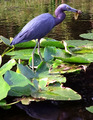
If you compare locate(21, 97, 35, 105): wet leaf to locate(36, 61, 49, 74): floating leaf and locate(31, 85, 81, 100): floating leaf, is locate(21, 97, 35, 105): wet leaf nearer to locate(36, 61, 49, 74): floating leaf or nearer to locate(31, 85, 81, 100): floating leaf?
locate(31, 85, 81, 100): floating leaf

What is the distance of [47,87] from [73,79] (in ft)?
1.42

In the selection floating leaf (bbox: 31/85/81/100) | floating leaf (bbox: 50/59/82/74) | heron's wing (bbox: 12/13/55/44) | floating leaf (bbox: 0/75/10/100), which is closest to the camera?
floating leaf (bbox: 0/75/10/100)

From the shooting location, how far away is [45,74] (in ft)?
7.99

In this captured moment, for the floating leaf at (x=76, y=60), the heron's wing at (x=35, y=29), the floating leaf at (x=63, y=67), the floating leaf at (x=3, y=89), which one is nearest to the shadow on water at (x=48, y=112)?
the floating leaf at (x=3, y=89)

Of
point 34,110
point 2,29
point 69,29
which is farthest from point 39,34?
point 2,29

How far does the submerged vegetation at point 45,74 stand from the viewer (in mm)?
1906

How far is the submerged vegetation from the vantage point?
1.91 meters

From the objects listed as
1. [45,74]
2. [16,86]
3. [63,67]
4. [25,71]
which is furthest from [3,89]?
[63,67]

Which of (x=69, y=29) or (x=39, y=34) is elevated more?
(x=39, y=34)

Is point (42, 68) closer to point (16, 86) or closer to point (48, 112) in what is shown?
point (16, 86)

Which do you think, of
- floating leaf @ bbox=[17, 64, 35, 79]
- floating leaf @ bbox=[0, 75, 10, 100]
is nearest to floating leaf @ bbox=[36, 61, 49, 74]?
floating leaf @ bbox=[17, 64, 35, 79]

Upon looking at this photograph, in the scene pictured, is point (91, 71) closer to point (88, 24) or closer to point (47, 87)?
point (47, 87)

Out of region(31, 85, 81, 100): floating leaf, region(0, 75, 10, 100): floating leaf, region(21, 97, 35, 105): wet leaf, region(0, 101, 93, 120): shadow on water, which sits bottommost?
region(0, 101, 93, 120): shadow on water

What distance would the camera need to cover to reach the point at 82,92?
7.07 feet
